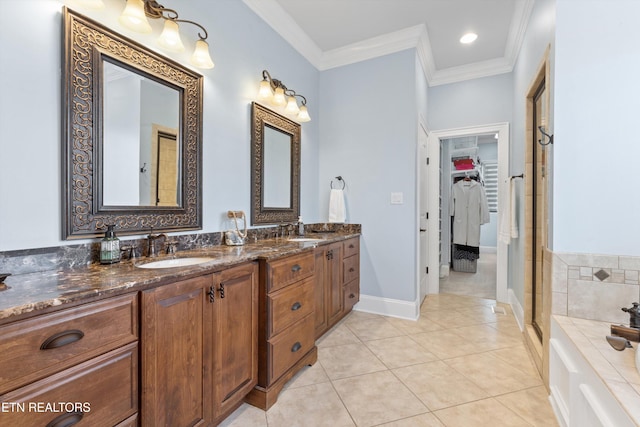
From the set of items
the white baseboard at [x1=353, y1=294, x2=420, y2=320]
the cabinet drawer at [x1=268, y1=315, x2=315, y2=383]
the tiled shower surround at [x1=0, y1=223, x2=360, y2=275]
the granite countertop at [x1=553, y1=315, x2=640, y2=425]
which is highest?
the tiled shower surround at [x1=0, y1=223, x2=360, y2=275]

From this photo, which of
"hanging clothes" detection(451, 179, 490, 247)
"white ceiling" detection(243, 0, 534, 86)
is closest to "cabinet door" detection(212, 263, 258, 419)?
"white ceiling" detection(243, 0, 534, 86)

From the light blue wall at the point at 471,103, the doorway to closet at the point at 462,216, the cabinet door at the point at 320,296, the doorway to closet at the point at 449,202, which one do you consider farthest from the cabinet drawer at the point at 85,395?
the doorway to closet at the point at 462,216

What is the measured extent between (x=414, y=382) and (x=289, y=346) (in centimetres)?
86

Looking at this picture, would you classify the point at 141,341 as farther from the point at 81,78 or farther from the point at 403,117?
the point at 403,117

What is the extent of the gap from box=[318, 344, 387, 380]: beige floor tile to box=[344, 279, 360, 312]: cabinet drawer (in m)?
0.49

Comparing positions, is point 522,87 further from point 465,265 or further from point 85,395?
point 85,395

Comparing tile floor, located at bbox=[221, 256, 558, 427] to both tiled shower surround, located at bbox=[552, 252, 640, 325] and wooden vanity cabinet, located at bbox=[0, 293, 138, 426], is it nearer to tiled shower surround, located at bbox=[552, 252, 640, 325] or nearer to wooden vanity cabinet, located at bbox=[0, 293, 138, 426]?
tiled shower surround, located at bbox=[552, 252, 640, 325]

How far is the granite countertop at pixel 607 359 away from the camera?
3.01ft

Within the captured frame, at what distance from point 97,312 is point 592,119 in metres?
2.45

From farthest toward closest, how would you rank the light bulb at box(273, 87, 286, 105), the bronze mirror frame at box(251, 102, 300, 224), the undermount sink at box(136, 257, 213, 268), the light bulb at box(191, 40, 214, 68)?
the light bulb at box(273, 87, 286, 105), the bronze mirror frame at box(251, 102, 300, 224), the light bulb at box(191, 40, 214, 68), the undermount sink at box(136, 257, 213, 268)

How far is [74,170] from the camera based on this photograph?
4.08ft

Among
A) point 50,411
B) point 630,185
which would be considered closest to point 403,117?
point 630,185

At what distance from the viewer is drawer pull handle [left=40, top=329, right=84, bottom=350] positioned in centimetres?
76

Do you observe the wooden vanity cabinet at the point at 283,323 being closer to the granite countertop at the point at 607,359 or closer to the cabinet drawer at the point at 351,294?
the cabinet drawer at the point at 351,294
